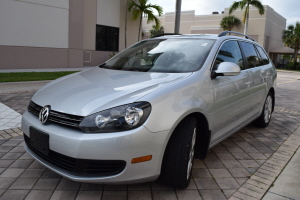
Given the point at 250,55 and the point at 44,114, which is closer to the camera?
the point at 44,114

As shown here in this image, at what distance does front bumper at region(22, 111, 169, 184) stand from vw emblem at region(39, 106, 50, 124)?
0.09 meters

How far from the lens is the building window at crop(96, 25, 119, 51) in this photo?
17438 mm

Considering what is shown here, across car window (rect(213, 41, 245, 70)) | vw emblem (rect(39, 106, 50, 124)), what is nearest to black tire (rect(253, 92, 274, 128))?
car window (rect(213, 41, 245, 70))

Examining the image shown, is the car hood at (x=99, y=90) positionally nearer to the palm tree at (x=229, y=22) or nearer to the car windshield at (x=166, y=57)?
the car windshield at (x=166, y=57)

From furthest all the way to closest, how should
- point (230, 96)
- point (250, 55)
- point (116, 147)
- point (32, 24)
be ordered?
point (32, 24) → point (250, 55) → point (230, 96) → point (116, 147)

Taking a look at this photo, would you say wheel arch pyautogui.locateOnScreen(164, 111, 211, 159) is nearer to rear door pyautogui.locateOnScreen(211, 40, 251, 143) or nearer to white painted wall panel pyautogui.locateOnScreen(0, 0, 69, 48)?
rear door pyautogui.locateOnScreen(211, 40, 251, 143)

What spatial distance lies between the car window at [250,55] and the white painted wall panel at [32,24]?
36.7 feet

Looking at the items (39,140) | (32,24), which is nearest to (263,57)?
(39,140)

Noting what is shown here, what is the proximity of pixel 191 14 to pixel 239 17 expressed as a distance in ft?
23.0

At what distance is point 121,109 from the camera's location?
7.25ft

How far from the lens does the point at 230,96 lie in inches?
127

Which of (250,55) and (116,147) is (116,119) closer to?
(116,147)

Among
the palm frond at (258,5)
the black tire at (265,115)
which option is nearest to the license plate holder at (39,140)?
the black tire at (265,115)

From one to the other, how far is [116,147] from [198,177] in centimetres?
125
